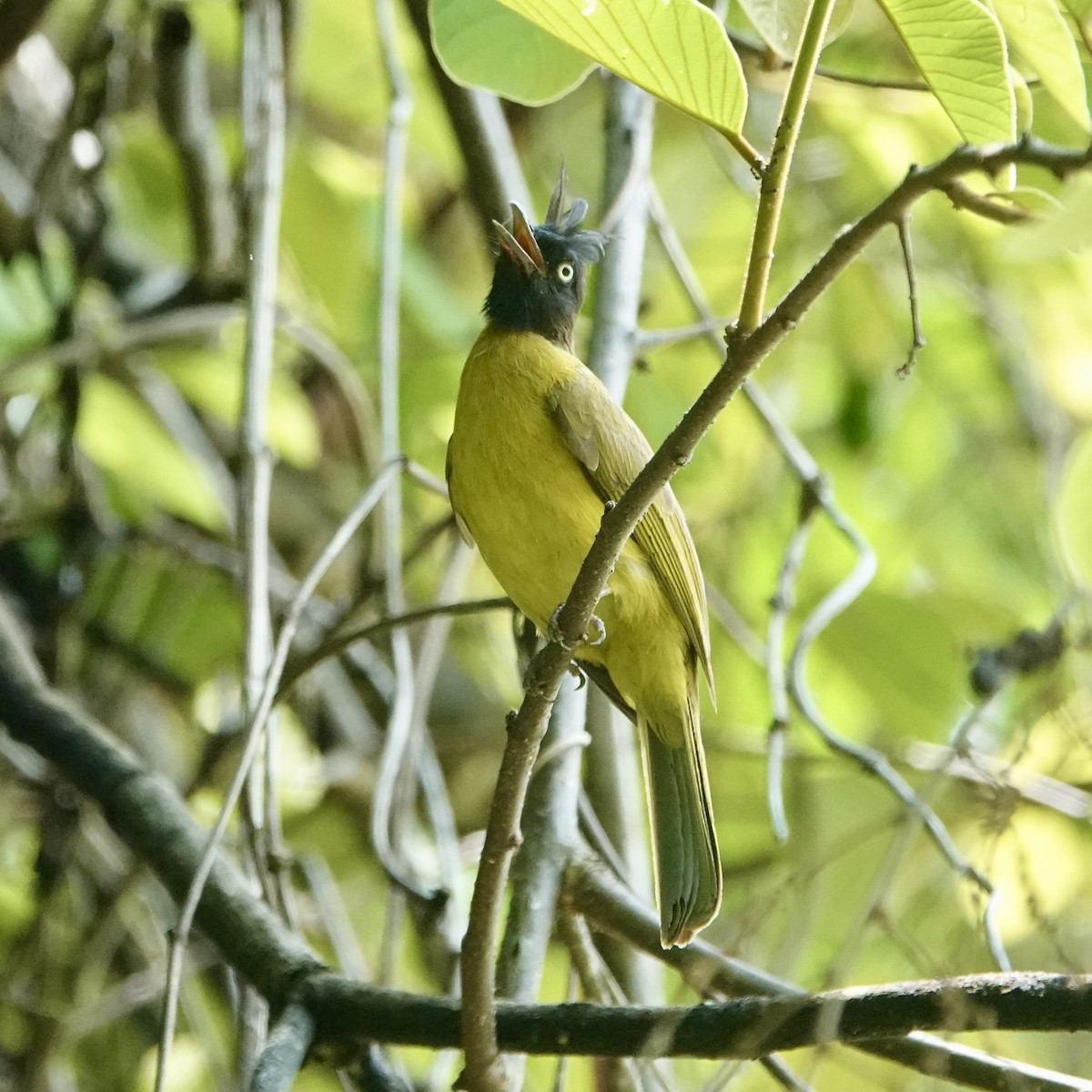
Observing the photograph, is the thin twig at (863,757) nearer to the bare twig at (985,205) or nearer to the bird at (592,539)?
the bird at (592,539)

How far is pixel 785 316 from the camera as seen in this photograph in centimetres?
124

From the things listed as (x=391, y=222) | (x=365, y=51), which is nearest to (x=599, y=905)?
(x=391, y=222)

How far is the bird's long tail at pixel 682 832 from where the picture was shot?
2.27m

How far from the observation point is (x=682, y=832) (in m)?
2.62

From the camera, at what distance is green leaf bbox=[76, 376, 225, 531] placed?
135 inches

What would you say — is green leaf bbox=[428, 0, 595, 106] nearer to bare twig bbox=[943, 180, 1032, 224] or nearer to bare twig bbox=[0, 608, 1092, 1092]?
bare twig bbox=[943, 180, 1032, 224]

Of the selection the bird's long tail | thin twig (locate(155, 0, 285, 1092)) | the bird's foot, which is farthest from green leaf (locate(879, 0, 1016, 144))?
thin twig (locate(155, 0, 285, 1092))

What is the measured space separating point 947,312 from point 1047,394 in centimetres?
47

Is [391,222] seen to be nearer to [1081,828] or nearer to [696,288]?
[696,288]

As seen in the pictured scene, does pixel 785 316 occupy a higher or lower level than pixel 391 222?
higher

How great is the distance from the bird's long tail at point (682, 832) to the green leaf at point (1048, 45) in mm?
1295

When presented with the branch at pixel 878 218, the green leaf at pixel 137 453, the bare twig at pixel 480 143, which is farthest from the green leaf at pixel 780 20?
the green leaf at pixel 137 453

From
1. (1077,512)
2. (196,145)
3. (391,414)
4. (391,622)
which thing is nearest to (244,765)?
(391,622)

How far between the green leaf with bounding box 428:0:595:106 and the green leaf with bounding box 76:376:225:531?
5.84ft
